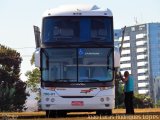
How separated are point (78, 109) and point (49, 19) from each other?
154 inches

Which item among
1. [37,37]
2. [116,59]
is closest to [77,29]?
[37,37]

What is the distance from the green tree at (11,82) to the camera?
6325cm

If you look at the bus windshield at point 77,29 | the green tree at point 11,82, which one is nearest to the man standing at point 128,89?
the bus windshield at point 77,29

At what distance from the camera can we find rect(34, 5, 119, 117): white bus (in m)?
21.7

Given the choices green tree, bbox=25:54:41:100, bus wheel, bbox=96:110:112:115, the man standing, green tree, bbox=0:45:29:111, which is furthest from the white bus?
green tree, bbox=25:54:41:100

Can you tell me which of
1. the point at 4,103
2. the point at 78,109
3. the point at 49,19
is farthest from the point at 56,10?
the point at 4,103

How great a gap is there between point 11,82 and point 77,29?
45.4 meters

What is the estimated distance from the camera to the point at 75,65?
22062 mm

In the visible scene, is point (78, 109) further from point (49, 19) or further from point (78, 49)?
point (49, 19)

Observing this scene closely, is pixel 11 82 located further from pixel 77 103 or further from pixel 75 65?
pixel 77 103

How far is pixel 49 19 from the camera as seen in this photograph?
22406 millimetres

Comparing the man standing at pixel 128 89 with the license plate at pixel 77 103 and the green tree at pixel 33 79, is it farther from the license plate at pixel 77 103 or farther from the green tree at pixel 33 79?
the green tree at pixel 33 79

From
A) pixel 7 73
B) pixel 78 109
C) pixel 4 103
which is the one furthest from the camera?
pixel 7 73

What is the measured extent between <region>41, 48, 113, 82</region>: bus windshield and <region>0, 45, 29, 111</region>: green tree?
4135 centimetres
